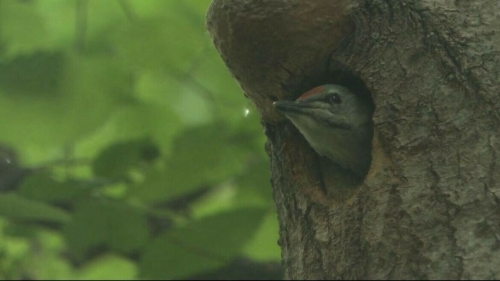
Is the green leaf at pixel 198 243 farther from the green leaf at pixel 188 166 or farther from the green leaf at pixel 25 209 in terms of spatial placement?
the green leaf at pixel 25 209

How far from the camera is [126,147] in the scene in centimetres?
452

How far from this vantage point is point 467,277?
264 centimetres


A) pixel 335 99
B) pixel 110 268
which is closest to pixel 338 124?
pixel 335 99

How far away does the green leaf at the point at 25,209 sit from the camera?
12.5 ft

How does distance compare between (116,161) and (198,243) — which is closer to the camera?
(198,243)

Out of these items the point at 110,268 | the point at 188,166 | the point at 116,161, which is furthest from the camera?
the point at 110,268

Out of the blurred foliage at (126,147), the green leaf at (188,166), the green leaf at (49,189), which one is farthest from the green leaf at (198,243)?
the green leaf at (49,189)

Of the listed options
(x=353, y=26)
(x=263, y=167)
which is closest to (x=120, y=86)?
(x=263, y=167)

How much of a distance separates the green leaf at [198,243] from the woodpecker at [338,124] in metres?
0.54

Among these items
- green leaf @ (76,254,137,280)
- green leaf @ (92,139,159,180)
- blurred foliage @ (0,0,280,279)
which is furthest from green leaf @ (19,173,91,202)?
green leaf @ (76,254,137,280)

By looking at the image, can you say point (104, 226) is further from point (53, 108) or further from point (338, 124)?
point (338, 124)

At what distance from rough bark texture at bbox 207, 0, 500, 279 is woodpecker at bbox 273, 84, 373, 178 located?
0.10 meters

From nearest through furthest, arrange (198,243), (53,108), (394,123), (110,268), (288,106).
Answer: (394,123), (288,106), (198,243), (53,108), (110,268)

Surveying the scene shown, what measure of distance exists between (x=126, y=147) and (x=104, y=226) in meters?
0.54
